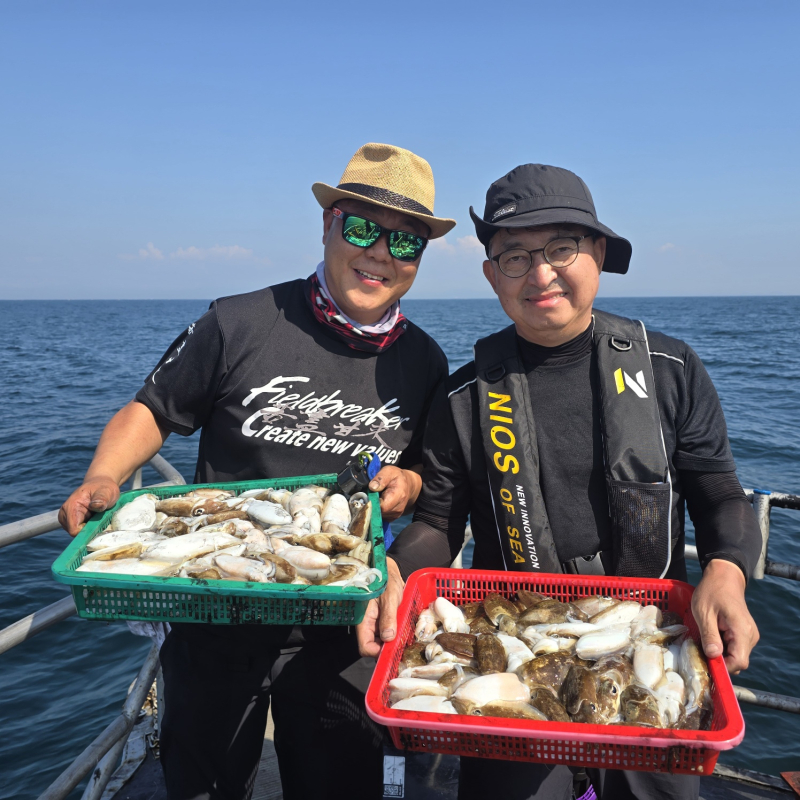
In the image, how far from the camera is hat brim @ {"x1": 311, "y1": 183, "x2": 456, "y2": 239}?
10.3 ft

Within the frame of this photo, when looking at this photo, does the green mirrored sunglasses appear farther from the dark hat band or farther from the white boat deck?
the white boat deck

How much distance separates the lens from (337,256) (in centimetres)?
323

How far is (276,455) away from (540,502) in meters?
1.38

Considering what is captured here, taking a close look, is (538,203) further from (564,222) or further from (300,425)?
(300,425)

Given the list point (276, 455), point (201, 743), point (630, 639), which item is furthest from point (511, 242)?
point (201, 743)

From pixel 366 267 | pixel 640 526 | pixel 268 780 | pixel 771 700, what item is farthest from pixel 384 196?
pixel 268 780

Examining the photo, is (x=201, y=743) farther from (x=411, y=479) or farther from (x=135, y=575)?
(x=411, y=479)

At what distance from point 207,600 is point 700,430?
7.76 feet

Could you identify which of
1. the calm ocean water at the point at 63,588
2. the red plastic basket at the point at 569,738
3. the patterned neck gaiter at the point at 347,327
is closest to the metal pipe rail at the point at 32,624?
the red plastic basket at the point at 569,738

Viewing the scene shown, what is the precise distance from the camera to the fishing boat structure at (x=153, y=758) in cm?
290

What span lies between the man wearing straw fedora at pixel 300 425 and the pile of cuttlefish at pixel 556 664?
80 centimetres

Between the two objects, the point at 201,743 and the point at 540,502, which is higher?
the point at 540,502

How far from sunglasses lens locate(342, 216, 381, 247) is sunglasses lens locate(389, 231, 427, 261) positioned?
3.5 inches

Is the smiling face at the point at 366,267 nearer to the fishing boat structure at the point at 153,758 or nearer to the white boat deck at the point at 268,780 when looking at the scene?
the fishing boat structure at the point at 153,758
